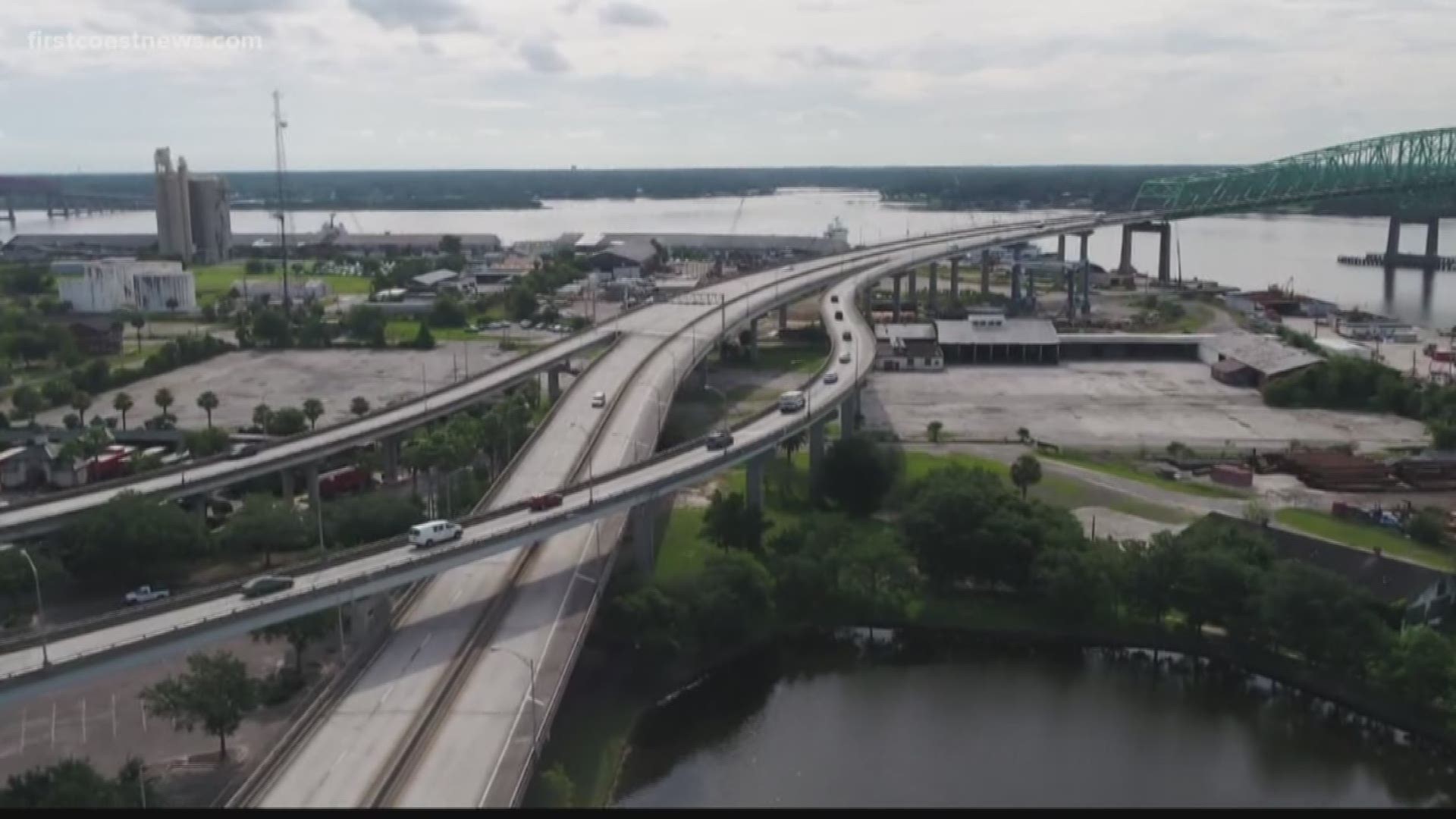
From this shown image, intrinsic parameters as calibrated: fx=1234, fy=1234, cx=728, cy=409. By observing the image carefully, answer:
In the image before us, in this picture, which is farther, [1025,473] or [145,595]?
[1025,473]

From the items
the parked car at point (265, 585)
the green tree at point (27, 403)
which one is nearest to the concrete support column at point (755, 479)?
the parked car at point (265, 585)

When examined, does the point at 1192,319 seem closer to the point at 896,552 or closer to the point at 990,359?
the point at 990,359

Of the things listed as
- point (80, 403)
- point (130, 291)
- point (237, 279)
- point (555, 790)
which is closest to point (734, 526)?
point (555, 790)

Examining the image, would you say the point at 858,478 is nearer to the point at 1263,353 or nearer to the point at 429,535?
the point at 429,535

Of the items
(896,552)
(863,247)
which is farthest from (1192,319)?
(896,552)

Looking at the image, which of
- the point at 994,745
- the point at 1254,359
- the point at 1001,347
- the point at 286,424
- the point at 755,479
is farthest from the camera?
the point at 1001,347
